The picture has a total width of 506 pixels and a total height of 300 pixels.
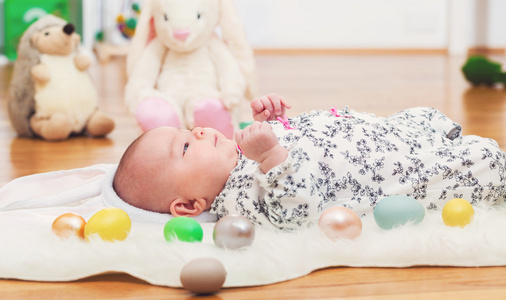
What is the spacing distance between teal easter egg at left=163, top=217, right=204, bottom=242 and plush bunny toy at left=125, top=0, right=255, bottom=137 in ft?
2.74

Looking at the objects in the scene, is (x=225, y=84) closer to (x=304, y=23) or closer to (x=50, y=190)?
(x=50, y=190)

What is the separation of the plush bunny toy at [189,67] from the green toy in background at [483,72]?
4.67ft

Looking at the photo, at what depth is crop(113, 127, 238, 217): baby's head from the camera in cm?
111

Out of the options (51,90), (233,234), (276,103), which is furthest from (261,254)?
(51,90)

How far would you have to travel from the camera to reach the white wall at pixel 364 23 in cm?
474

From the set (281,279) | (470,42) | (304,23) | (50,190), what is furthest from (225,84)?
(470,42)

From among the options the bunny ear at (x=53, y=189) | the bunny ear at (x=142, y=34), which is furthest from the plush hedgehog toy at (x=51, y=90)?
the bunny ear at (x=53, y=189)

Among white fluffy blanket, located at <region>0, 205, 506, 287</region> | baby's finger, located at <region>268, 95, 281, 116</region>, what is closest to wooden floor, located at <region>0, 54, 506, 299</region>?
white fluffy blanket, located at <region>0, 205, 506, 287</region>

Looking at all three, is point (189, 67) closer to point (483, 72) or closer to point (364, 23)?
point (483, 72)

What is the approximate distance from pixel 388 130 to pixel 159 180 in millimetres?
418

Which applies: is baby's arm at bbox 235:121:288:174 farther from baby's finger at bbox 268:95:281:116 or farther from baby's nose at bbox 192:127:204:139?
baby's finger at bbox 268:95:281:116

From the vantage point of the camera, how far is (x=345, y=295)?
872mm

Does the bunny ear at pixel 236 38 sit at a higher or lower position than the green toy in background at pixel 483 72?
higher

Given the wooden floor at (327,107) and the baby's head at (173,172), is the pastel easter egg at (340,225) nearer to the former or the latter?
the wooden floor at (327,107)
